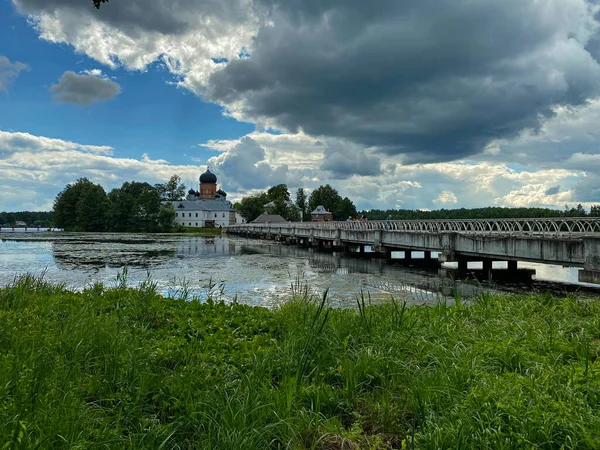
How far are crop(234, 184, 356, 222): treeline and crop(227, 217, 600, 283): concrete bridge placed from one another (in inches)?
3778

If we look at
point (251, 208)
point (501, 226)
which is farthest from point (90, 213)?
point (501, 226)

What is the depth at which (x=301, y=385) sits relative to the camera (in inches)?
175

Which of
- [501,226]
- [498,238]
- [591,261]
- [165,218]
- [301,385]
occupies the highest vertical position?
[165,218]

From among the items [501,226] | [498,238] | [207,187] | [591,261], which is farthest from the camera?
[207,187]

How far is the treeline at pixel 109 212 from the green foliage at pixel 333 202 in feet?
184

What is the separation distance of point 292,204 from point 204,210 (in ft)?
101

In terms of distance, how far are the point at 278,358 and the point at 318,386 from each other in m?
0.82

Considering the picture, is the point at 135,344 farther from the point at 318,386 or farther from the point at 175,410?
the point at 318,386

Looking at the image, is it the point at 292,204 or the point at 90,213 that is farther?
the point at 292,204

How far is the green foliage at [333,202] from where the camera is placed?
467 ft

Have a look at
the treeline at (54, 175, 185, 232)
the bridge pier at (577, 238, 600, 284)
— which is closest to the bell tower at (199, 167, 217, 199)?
the treeline at (54, 175, 185, 232)

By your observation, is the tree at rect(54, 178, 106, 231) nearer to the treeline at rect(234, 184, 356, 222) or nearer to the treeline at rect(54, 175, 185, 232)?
the treeline at rect(54, 175, 185, 232)

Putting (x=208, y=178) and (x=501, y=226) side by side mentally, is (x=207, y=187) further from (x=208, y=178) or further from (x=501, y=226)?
(x=501, y=226)

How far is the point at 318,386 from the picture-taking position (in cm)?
450
